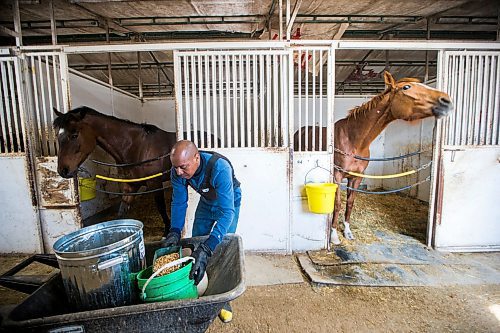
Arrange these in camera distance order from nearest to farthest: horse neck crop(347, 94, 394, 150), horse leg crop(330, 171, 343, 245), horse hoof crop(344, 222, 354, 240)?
1. horse neck crop(347, 94, 394, 150)
2. horse leg crop(330, 171, 343, 245)
3. horse hoof crop(344, 222, 354, 240)

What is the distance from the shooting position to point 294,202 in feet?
9.30

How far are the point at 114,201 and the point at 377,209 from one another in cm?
446

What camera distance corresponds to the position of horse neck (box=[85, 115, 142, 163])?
9.60 feet

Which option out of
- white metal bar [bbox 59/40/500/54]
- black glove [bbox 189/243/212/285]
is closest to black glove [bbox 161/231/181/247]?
black glove [bbox 189/243/212/285]

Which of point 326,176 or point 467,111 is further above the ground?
point 467,111

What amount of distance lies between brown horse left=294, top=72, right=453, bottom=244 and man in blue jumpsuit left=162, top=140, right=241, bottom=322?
1304mm

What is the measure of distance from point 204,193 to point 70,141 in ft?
5.83

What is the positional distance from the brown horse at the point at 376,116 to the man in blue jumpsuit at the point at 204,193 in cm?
130

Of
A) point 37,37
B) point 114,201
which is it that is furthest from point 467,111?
Result: point 37,37

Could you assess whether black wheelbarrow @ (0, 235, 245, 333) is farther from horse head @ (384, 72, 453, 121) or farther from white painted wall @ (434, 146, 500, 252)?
white painted wall @ (434, 146, 500, 252)

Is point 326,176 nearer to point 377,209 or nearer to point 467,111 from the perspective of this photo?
point 467,111

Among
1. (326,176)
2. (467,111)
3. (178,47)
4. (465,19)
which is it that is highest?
(465,19)

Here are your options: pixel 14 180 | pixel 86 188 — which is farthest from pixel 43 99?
pixel 86 188

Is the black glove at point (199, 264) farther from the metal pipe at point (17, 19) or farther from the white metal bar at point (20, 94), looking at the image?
the metal pipe at point (17, 19)
